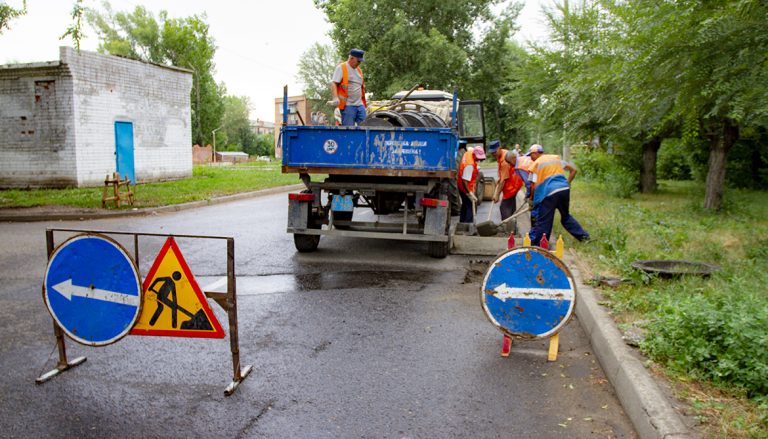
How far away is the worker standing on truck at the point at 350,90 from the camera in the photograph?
9.31m

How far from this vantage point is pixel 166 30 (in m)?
60.9

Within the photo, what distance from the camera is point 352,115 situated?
956 cm

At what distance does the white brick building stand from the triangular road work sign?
15881 millimetres

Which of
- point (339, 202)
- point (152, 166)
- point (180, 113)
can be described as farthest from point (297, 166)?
point (180, 113)

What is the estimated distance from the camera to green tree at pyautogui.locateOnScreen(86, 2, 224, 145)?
61875 millimetres

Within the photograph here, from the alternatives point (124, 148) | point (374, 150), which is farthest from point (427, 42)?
point (374, 150)

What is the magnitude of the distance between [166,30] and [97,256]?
63.3 meters

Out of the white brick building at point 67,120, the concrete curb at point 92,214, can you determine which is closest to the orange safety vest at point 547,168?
the concrete curb at point 92,214

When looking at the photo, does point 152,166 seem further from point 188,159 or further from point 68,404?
point 68,404

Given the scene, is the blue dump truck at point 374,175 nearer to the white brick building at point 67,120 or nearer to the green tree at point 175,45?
the white brick building at point 67,120

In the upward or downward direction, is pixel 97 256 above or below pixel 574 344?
above

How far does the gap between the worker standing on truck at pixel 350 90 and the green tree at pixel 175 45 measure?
5364cm

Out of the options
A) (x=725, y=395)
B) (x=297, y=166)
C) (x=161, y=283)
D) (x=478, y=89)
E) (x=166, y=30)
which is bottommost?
(x=725, y=395)

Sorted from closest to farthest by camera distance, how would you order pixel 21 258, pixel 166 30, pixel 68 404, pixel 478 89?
1. pixel 68 404
2. pixel 21 258
3. pixel 478 89
4. pixel 166 30
